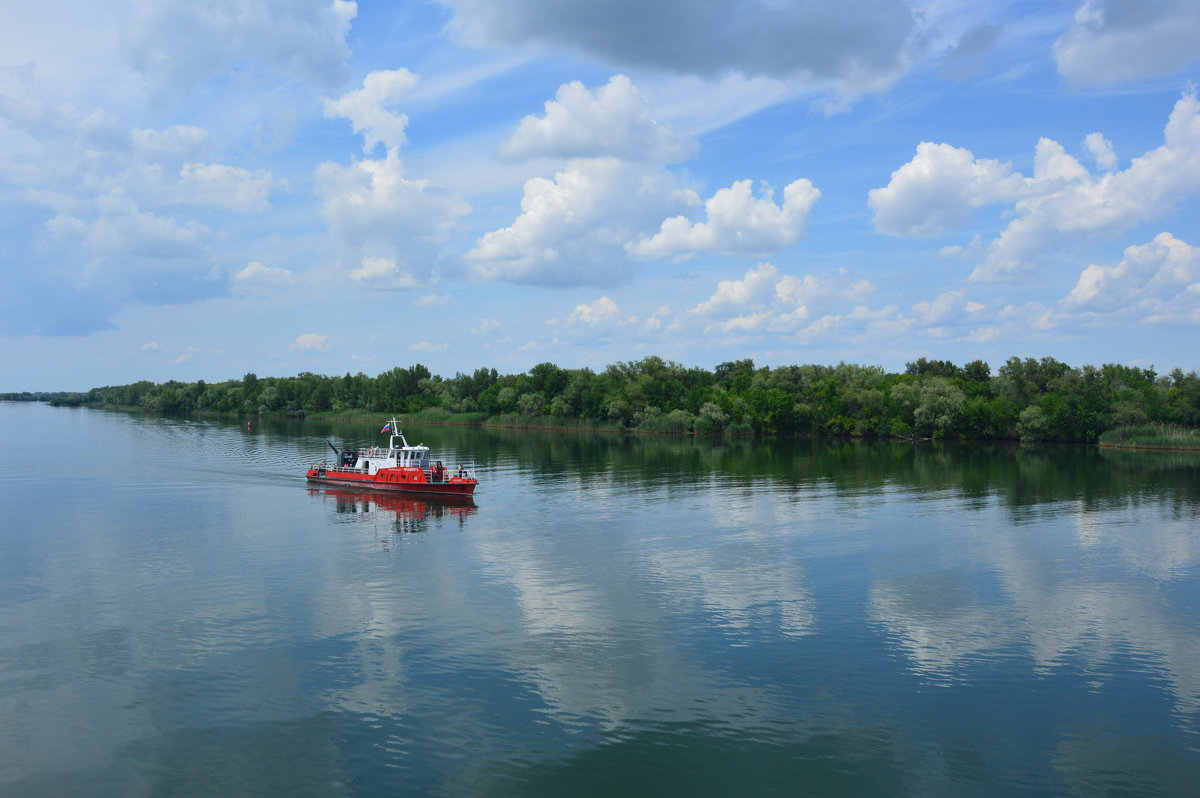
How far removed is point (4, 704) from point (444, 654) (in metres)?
15.0

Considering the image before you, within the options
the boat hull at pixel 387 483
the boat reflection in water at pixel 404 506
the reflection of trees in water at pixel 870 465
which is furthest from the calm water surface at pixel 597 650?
the reflection of trees in water at pixel 870 465

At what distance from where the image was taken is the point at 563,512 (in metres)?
69.2

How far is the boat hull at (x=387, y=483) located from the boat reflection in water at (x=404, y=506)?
493 millimetres

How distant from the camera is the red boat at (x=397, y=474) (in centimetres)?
7756

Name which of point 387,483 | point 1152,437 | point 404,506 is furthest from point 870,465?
point 1152,437

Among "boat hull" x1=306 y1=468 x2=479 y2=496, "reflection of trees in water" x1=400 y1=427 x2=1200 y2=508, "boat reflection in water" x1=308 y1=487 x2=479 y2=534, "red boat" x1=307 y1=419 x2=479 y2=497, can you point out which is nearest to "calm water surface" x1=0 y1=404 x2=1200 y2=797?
"boat reflection in water" x1=308 y1=487 x2=479 y2=534

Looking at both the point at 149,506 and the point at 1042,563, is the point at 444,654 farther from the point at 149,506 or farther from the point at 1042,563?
the point at 149,506

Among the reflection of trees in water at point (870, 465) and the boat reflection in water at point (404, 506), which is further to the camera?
the reflection of trees in water at point (870, 465)

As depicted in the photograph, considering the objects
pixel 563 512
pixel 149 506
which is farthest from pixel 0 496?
pixel 563 512

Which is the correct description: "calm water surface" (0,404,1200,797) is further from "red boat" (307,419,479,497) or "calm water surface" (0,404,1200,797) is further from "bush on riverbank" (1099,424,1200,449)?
"bush on riverbank" (1099,424,1200,449)

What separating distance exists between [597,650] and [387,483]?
174ft

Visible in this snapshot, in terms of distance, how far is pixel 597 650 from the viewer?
3306 cm

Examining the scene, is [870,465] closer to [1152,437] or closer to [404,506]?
[404,506]

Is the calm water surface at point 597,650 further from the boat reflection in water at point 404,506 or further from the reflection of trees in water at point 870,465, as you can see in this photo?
the reflection of trees in water at point 870,465
